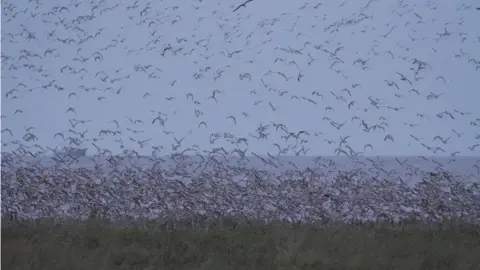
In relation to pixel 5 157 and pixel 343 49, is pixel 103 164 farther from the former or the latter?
pixel 343 49

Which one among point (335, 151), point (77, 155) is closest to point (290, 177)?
point (335, 151)

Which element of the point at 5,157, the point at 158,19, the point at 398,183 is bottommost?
the point at 398,183

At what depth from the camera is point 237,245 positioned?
5484 mm

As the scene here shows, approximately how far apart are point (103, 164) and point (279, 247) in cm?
236

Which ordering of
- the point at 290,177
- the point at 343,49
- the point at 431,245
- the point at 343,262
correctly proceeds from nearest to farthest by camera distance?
1. the point at 343,262
2. the point at 431,245
3. the point at 290,177
4. the point at 343,49

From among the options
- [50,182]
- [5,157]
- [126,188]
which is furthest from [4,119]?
[126,188]

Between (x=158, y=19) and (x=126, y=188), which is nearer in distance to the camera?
(x=126, y=188)

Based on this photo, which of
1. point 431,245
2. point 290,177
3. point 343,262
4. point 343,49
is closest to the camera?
point 343,262

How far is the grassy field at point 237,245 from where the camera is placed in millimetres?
4918

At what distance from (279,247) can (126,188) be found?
2.08 meters

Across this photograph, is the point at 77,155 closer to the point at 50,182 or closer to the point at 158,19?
the point at 50,182

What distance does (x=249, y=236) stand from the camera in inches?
224

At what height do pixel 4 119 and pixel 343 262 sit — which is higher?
pixel 4 119

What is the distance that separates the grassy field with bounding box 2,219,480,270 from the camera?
4918 mm
